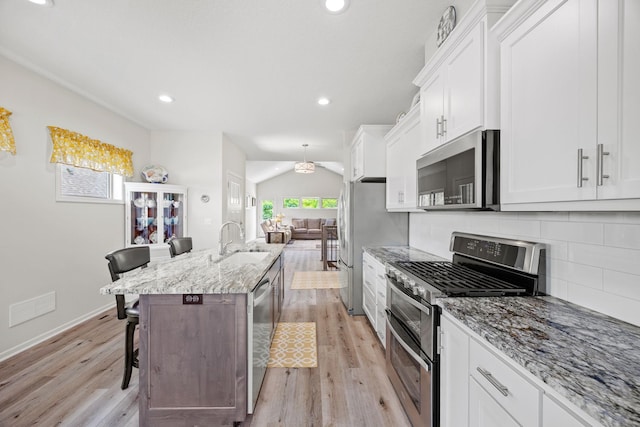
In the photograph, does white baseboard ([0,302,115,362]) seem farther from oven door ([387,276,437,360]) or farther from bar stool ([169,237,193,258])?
oven door ([387,276,437,360])

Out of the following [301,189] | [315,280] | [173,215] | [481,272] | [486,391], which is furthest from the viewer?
[301,189]

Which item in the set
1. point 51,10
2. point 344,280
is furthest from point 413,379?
point 51,10

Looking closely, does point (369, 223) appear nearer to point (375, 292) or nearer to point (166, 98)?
point (375, 292)

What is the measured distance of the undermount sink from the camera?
2.20 metres

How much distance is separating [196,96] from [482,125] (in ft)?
10.2

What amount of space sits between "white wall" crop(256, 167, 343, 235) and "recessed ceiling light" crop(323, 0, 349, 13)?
1063 centimetres

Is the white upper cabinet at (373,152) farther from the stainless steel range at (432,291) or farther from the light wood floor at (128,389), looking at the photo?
the light wood floor at (128,389)

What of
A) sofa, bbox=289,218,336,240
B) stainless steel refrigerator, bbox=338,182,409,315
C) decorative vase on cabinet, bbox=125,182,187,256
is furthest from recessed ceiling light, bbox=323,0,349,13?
sofa, bbox=289,218,336,240

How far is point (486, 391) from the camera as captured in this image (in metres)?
0.92

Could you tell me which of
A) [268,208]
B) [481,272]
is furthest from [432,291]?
[268,208]

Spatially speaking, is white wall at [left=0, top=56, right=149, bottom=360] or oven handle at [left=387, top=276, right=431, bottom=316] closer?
oven handle at [left=387, top=276, right=431, bottom=316]

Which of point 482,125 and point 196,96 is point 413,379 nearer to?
point 482,125

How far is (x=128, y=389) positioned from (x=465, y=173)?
8.64ft

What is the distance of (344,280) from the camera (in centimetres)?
361
